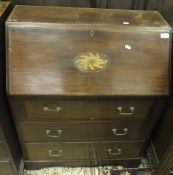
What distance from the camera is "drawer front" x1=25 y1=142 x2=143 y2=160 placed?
1.37 meters

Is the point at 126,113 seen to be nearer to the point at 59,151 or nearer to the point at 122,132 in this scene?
the point at 122,132

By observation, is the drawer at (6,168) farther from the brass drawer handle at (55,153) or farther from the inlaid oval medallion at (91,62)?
the inlaid oval medallion at (91,62)

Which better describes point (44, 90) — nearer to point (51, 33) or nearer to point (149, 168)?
point (51, 33)

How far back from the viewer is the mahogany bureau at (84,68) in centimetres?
105

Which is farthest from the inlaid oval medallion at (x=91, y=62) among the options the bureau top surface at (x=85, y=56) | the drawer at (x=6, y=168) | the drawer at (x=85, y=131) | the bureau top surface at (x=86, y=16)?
the drawer at (x=6, y=168)

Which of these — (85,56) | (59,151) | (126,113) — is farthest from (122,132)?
(85,56)

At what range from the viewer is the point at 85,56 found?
1079 mm

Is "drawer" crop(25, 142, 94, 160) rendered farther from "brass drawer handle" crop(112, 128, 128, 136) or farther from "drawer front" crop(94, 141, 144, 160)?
"brass drawer handle" crop(112, 128, 128, 136)

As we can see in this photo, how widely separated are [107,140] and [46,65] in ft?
2.01

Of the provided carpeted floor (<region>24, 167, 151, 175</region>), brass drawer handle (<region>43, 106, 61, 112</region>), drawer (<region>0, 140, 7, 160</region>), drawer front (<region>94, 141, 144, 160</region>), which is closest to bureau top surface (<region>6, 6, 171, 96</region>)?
brass drawer handle (<region>43, 106, 61, 112</region>)

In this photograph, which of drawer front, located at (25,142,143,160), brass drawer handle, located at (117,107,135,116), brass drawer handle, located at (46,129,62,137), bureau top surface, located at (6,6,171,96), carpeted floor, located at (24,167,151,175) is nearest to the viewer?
bureau top surface, located at (6,6,171,96)

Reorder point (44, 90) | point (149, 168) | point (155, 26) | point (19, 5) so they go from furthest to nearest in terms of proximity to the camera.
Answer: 1. point (149, 168)
2. point (19, 5)
3. point (155, 26)
4. point (44, 90)

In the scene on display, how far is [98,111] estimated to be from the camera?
45.2 inches

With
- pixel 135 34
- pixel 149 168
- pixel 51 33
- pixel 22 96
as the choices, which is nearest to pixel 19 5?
pixel 51 33
